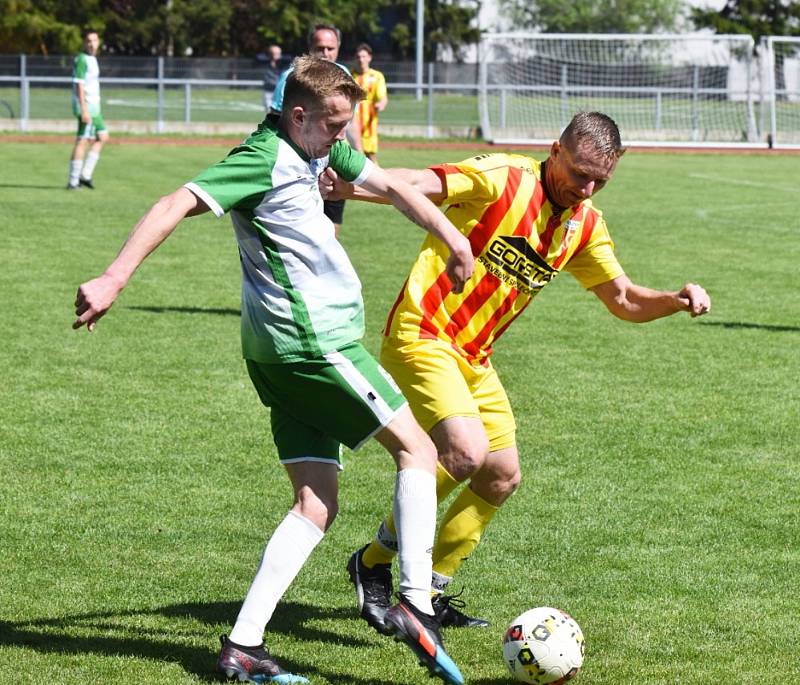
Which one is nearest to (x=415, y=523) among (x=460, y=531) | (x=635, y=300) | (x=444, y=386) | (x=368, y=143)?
(x=444, y=386)

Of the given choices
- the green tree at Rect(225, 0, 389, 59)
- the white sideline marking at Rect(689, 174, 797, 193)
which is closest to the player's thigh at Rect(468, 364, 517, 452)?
the white sideline marking at Rect(689, 174, 797, 193)

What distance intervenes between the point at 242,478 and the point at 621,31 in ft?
291

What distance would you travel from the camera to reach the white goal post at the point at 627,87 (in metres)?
32.9

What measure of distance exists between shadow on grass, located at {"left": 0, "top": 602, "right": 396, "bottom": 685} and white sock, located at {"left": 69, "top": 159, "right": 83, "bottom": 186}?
657 inches

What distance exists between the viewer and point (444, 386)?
4.88 metres

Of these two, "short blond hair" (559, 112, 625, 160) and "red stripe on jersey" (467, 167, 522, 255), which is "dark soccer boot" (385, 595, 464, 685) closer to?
"red stripe on jersey" (467, 167, 522, 255)

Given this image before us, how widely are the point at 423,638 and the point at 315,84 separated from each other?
1721 mm

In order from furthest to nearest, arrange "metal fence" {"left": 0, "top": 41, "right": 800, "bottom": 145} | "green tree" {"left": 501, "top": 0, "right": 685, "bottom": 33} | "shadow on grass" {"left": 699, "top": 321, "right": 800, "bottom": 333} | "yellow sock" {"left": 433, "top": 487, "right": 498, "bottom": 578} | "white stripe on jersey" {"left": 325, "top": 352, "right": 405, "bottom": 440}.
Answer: "green tree" {"left": 501, "top": 0, "right": 685, "bottom": 33} → "metal fence" {"left": 0, "top": 41, "right": 800, "bottom": 145} → "shadow on grass" {"left": 699, "top": 321, "right": 800, "bottom": 333} → "yellow sock" {"left": 433, "top": 487, "right": 498, "bottom": 578} → "white stripe on jersey" {"left": 325, "top": 352, "right": 405, "bottom": 440}

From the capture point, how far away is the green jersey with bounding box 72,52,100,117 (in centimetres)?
2047

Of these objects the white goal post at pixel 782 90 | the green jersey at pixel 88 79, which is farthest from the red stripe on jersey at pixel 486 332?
the white goal post at pixel 782 90

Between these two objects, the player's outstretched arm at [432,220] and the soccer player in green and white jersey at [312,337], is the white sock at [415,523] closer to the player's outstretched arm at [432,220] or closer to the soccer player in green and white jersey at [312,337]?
the soccer player in green and white jersey at [312,337]

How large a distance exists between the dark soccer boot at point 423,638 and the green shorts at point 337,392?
1.84ft

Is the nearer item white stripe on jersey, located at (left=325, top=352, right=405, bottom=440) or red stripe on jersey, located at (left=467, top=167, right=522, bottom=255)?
white stripe on jersey, located at (left=325, top=352, right=405, bottom=440)

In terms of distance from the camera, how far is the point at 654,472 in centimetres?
712
